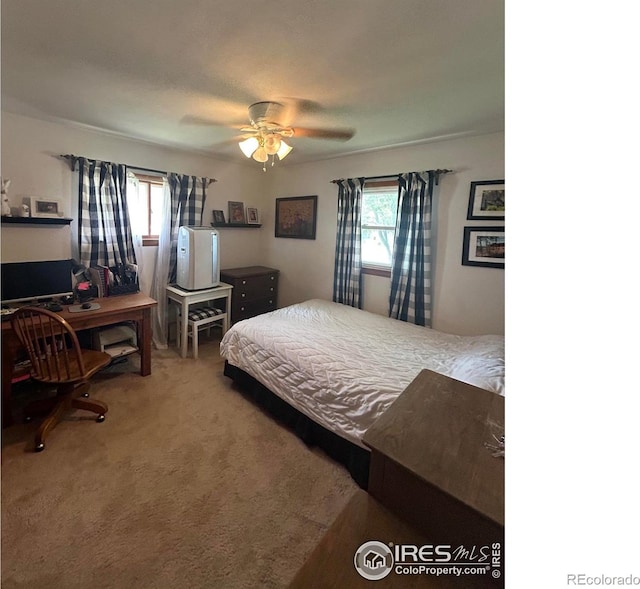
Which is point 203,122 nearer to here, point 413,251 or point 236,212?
point 236,212

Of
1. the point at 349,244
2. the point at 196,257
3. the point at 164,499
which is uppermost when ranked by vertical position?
the point at 349,244

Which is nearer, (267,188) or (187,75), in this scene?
(187,75)

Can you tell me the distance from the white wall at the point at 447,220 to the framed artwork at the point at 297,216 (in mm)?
95

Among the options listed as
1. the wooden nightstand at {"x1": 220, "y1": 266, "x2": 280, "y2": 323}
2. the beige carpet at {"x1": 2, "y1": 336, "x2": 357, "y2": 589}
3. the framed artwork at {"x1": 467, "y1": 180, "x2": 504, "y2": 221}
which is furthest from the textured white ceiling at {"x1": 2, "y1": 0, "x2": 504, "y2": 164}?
the beige carpet at {"x1": 2, "y1": 336, "x2": 357, "y2": 589}

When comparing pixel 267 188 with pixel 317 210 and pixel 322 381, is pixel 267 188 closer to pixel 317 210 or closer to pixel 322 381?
pixel 317 210

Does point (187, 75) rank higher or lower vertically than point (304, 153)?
lower

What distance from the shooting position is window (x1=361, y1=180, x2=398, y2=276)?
A: 10.4 ft

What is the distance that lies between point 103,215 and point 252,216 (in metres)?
1.75

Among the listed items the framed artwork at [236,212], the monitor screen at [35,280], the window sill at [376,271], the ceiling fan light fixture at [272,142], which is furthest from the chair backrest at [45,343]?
the window sill at [376,271]

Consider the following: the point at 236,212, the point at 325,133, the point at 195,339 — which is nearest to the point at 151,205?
the point at 236,212

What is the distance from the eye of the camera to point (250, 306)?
150 inches

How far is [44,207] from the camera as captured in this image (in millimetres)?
2463
